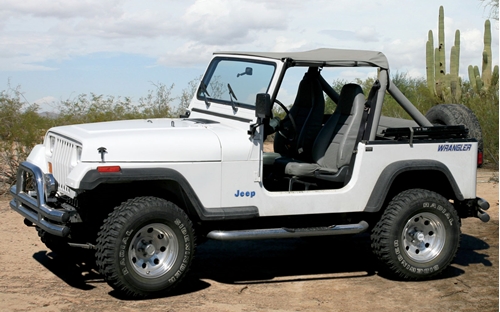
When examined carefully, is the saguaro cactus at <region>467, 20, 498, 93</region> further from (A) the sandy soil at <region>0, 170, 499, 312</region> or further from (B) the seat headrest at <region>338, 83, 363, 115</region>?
(B) the seat headrest at <region>338, 83, 363, 115</region>

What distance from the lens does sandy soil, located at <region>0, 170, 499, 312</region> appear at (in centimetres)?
579

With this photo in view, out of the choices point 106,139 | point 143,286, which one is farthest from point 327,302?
point 106,139

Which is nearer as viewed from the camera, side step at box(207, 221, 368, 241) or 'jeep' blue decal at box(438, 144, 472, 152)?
side step at box(207, 221, 368, 241)

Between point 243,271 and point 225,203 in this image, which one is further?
point 243,271

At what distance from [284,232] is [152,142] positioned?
137 cm

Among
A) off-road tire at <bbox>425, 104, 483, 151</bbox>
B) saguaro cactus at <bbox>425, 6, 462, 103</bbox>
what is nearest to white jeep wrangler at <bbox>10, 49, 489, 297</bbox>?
off-road tire at <bbox>425, 104, 483, 151</bbox>

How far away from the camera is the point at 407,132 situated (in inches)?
261

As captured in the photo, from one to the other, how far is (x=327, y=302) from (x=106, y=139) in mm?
2215

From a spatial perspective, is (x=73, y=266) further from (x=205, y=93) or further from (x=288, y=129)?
(x=288, y=129)

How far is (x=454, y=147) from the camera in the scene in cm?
677

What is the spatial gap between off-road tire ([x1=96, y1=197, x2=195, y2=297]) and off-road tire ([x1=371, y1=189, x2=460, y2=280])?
1.80 meters

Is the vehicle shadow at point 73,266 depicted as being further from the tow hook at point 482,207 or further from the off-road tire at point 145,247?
the tow hook at point 482,207

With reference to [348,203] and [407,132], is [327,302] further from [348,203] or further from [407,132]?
[407,132]

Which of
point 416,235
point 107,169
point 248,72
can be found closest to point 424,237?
point 416,235
